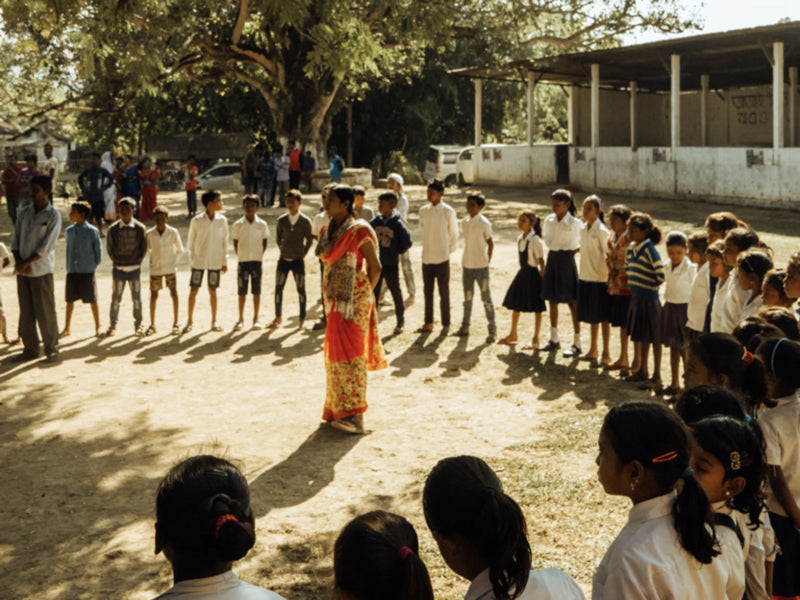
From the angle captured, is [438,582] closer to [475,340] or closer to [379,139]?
[475,340]

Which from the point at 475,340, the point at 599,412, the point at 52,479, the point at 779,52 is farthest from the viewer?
the point at 779,52

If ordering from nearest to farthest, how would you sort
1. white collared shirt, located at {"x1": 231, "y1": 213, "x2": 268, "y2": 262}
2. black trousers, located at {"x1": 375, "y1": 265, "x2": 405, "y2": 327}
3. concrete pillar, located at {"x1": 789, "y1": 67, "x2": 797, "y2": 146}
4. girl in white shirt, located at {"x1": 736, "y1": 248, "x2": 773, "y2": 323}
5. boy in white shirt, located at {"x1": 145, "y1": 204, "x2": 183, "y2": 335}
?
girl in white shirt, located at {"x1": 736, "y1": 248, "x2": 773, "y2": 323}, black trousers, located at {"x1": 375, "y1": 265, "x2": 405, "y2": 327}, boy in white shirt, located at {"x1": 145, "y1": 204, "x2": 183, "y2": 335}, white collared shirt, located at {"x1": 231, "y1": 213, "x2": 268, "y2": 262}, concrete pillar, located at {"x1": 789, "y1": 67, "x2": 797, "y2": 146}

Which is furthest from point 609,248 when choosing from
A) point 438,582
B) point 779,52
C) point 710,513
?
point 779,52

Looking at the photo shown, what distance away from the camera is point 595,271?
8.65m

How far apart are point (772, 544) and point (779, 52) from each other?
61.1 ft

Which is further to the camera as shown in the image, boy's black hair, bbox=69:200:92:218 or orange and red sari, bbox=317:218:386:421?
boy's black hair, bbox=69:200:92:218

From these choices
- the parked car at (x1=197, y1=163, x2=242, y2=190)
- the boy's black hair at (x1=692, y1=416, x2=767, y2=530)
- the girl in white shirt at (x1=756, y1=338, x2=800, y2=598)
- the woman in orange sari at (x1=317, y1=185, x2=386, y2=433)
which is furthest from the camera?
the parked car at (x1=197, y1=163, x2=242, y2=190)

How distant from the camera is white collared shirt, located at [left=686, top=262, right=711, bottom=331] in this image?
6.92m

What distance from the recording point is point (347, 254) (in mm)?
6762

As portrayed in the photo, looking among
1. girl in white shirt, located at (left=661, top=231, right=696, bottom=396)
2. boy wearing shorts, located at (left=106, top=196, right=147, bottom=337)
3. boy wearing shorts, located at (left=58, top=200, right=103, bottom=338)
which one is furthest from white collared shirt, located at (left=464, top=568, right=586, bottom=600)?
boy wearing shorts, located at (left=106, top=196, right=147, bottom=337)

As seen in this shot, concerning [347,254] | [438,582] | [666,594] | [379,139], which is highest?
[379,139]

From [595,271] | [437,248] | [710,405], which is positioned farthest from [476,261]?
[710,405]

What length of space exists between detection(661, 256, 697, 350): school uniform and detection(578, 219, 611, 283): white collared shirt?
3.32ft

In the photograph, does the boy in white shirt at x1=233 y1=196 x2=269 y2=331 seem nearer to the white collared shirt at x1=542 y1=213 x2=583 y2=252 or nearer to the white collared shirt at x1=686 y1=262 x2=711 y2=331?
the white collared shirt at x1=542 y1=213 x2=583 y2=252
